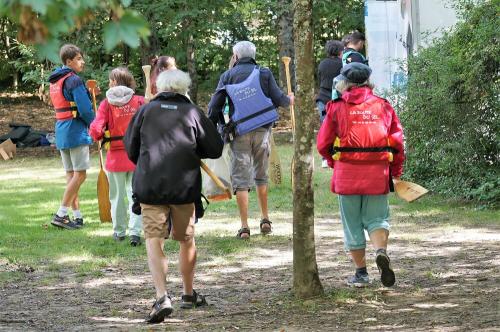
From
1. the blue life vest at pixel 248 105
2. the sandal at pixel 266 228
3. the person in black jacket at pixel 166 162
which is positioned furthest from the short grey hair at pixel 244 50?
the person in black jacket at pixel 166 162

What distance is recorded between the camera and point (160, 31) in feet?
68.7

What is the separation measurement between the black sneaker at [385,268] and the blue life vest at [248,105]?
119 inches

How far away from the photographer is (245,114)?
1002cm

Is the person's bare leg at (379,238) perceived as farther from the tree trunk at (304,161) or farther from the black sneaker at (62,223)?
the black sneaker at (62,223)

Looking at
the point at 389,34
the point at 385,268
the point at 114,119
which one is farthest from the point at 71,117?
the point at 389,34

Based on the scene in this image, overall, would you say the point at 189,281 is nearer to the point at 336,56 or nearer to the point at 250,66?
the point at 250,66

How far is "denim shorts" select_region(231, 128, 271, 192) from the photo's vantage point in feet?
33.3

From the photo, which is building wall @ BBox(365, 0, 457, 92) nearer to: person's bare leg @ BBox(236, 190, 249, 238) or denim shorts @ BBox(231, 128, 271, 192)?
denim shorts @ BBox(231, 128, 271, 192)

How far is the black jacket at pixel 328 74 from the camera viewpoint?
15.4m

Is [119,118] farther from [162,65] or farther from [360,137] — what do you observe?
[360,137]

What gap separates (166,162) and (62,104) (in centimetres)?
454

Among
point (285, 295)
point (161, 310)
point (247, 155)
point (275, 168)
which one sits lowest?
point (285, 295)

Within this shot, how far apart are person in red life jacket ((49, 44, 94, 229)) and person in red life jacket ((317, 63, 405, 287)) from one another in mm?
4208

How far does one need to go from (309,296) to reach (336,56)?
343 inches
